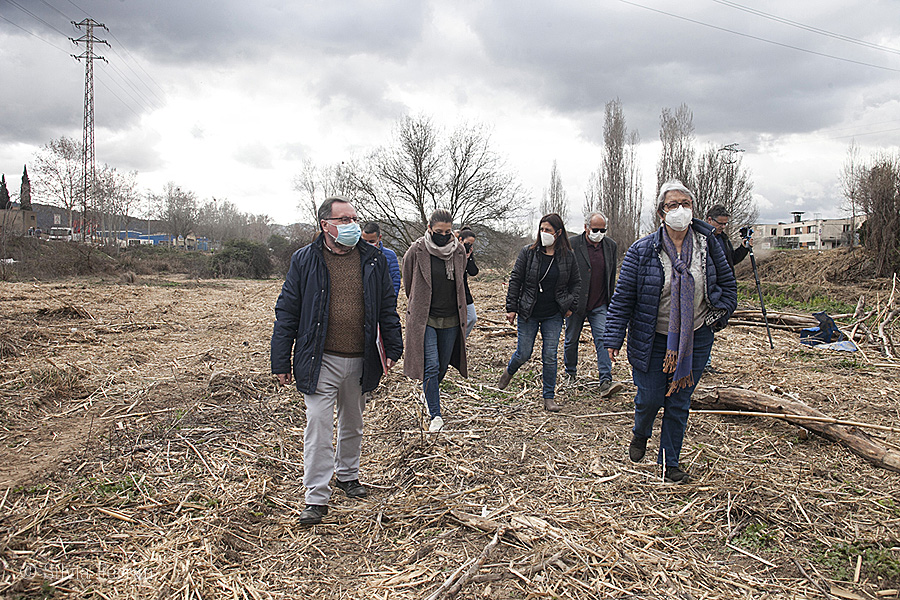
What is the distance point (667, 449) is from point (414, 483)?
1.96 m

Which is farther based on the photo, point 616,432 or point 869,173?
point 869,173

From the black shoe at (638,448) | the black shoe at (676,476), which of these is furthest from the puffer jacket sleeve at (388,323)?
the black shoe at (676,476)

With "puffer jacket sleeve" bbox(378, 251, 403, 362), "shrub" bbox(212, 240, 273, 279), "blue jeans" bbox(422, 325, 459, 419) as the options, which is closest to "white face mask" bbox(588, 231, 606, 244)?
"blue jeans" bbox(422, 325, 459, 419)

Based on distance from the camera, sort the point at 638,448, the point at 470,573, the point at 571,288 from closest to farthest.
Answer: the point at 470,573 → the point at 638,448 → the point at 571,288

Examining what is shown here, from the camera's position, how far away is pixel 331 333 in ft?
12.3

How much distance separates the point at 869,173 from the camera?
1623 cm

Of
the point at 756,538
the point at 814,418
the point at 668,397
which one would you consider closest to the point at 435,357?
the point at 668,397

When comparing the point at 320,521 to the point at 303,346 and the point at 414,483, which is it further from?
the point at 303,346

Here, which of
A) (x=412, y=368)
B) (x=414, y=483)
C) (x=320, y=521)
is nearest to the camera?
(x=320, y=521)

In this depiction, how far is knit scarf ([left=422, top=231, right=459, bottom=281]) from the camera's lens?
4973 millimetres

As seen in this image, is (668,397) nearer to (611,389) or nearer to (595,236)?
(611,389)

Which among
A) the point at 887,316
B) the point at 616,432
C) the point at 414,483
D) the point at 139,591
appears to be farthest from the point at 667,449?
the point at 887,316

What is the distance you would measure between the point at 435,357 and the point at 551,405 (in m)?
1.61

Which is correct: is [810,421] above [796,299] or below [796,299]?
below
